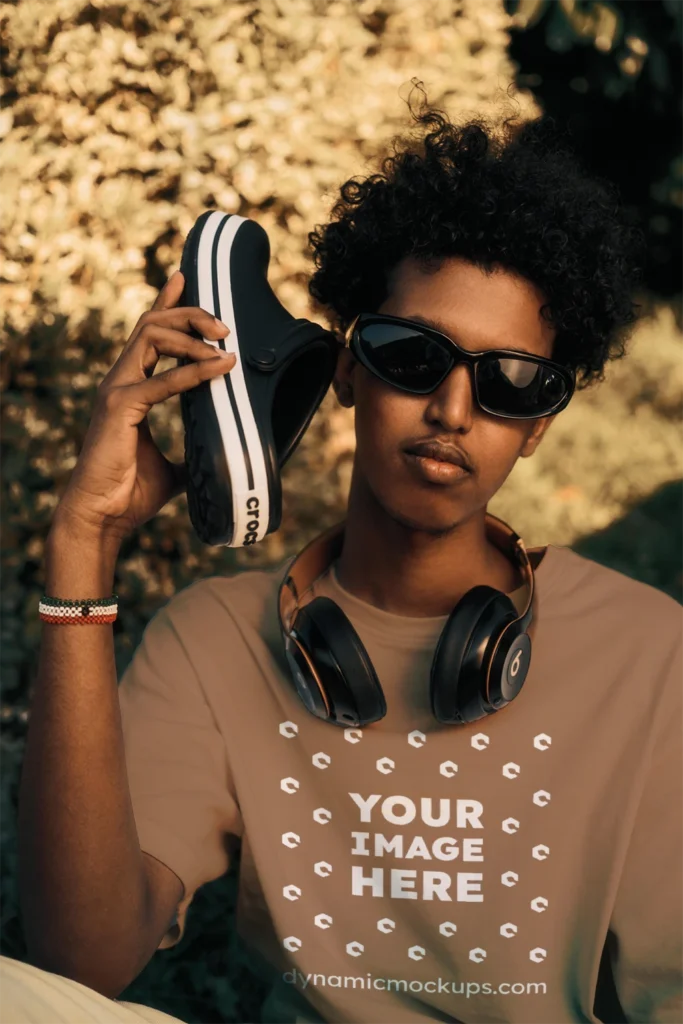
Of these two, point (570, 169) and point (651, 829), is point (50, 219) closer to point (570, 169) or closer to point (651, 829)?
point (570, 169)

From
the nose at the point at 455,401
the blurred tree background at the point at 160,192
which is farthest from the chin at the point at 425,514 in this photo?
the blurred tree background at the point at 160,192

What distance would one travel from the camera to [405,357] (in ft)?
7.16

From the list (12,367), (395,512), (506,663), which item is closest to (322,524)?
(12,367)

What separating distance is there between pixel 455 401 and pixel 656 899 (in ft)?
3.23

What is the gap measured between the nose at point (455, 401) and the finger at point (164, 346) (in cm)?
43

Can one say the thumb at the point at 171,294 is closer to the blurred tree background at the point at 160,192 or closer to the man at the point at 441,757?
the man at the point at 441,757

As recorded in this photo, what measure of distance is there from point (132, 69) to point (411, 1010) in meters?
2.72

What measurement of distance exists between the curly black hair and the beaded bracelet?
92 centimetres

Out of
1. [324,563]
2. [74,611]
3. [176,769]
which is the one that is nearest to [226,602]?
[324,563]

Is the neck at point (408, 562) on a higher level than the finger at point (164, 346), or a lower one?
lower

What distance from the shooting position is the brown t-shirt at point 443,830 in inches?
85.7

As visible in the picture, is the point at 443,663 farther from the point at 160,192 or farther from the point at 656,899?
the point at 160,192

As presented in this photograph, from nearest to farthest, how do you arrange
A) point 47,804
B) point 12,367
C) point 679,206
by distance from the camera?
point 47,804 → point 12,367 → point 679,206

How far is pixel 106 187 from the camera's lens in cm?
350
